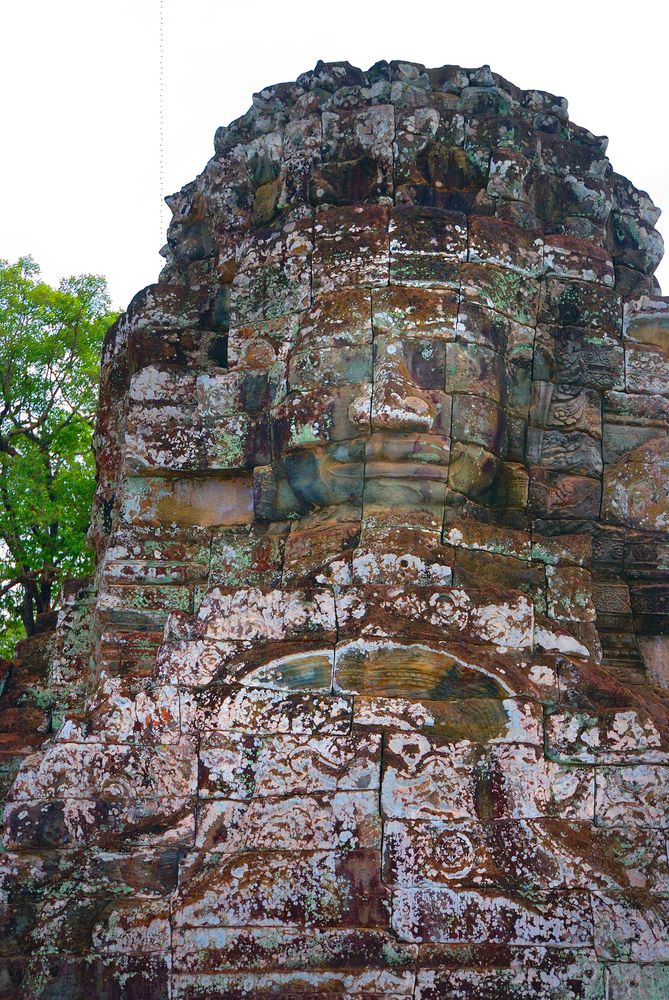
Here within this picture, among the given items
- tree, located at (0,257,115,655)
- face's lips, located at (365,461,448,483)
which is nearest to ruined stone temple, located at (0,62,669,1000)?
face's lips, located at (365,461,448,483)

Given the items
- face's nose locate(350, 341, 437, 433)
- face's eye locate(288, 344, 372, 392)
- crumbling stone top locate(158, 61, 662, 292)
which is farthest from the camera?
crumbling stone top locate(158, 61, 662, 292)

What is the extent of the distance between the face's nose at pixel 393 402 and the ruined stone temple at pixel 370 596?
2 centimetres

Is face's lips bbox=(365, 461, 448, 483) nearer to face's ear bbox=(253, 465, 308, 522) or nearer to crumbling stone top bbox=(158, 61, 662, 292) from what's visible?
face's ear bbox=(253, 465, 308, 522)

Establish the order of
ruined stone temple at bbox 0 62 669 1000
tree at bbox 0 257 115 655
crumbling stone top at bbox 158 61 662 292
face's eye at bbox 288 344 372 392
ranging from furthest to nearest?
tree at bbox 0 257 115 655 → crumbling stone top at bbox 158 61 662 292 → face's eye at bbox 288 344 372 392 → ruined stone temple at bbox 0 62 669 1000

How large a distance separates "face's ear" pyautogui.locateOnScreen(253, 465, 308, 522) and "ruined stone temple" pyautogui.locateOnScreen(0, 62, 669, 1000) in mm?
27

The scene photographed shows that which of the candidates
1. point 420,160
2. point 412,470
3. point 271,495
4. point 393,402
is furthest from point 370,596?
point 420,160

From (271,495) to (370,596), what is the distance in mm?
1605

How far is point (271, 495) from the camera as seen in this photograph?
10.3 m

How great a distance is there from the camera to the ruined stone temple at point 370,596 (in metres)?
7.89

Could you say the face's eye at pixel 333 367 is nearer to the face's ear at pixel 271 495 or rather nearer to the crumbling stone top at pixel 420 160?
the face's ear at pixel 271 495

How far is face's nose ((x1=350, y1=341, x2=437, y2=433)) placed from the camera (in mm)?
→ 9641

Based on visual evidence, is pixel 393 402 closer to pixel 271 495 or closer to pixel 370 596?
pixel 271 495

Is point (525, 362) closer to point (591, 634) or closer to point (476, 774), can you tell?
point (591, 634)

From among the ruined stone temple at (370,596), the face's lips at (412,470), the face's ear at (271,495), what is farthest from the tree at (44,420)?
the face's lips at (412,470)
